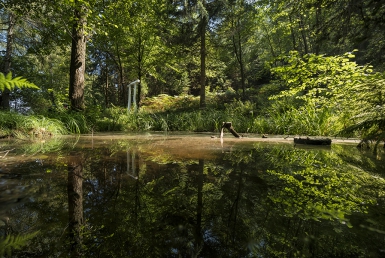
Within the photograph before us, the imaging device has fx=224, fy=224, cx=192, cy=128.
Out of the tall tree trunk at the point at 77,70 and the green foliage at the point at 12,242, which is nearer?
the green foliage at the point at 12,242

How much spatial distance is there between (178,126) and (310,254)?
7.69 m

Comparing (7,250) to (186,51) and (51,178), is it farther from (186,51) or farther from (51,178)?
(186,51)

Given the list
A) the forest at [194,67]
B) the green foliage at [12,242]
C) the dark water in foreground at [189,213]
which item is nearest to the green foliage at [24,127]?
the forest at [194,67]

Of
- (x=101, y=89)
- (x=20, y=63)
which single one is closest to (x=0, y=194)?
(x=20, y=63)

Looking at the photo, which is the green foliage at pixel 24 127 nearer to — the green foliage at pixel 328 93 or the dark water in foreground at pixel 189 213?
the dark water in foreground at pixel 189 213

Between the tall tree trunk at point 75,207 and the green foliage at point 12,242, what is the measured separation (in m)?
0.12

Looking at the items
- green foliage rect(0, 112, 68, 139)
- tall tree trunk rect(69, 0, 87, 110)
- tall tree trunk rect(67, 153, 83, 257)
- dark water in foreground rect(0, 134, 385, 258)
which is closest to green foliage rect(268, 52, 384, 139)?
dark water in foreground rect(0, 134, 385, 258)

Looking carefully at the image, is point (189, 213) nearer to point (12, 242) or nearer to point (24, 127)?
point (12, 242)

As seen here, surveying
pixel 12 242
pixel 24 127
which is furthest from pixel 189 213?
pixel 24 127

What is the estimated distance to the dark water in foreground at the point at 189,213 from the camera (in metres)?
0.70

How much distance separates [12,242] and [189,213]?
0.61 metres

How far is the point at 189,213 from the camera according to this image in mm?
964

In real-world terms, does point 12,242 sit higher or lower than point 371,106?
lower

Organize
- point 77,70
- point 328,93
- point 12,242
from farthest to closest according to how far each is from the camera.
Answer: point 77,70
point 328,93
point 12,242
